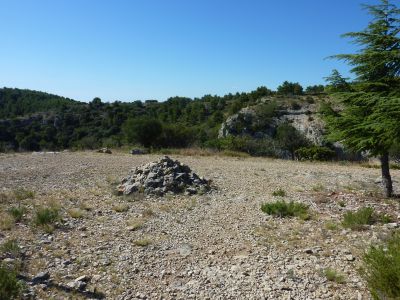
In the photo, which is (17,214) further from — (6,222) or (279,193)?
(279,193)

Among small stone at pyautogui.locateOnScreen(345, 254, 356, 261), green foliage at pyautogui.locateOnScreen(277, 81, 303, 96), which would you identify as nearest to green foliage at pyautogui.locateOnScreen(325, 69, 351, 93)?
small stone at pyautogui.locateOnScreen(345, 254, 356, 261)

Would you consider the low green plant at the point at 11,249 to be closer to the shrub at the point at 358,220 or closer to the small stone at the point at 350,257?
the small stone at the point at 350,257

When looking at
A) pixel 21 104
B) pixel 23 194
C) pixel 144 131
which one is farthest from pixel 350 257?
pixel 21 104

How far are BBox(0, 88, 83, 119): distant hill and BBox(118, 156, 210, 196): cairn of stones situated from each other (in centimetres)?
6456

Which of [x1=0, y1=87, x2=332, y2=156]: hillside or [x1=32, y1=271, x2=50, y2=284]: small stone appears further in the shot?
[x1=0, y1=87, x2=332, y2=156]: hillside

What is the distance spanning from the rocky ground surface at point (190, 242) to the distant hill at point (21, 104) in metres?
66.8

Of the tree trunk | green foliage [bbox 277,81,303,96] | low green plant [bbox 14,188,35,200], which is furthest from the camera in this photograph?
green foliage [bbox 277,81,303,96]

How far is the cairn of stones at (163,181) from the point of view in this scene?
1315cm

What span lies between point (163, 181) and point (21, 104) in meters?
82.2

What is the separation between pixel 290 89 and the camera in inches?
2972

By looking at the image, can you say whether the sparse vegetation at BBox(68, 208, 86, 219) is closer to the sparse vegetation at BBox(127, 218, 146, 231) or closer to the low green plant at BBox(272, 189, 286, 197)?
the sparse vegetation at BBox(127, 218, 146, 231)

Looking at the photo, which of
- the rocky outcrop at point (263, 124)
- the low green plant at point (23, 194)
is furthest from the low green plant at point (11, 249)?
the rocky outcrop at point (263, 124)

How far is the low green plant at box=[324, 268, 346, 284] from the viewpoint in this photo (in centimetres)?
621

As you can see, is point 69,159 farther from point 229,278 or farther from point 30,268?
point 229,278
